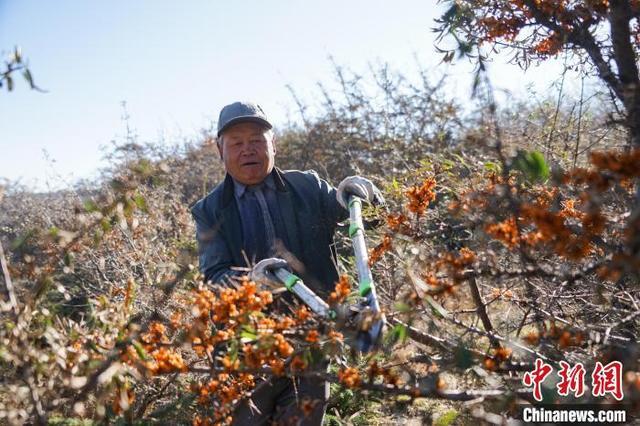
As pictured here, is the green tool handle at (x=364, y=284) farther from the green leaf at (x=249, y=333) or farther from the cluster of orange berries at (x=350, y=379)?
the green leaf at (x=249, y=333)

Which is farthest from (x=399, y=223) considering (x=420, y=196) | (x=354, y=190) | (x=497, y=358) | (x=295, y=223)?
(x=295, y=223)

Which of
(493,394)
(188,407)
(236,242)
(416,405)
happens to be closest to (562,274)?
(493,394)

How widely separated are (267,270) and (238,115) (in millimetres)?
1021

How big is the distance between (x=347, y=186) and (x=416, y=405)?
5.66 ft

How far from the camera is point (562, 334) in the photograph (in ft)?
5.32

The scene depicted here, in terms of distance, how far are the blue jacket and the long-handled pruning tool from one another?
2.25 ft

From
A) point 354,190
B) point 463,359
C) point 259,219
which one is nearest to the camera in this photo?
point 463,359

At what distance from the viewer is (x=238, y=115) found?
2.87 m

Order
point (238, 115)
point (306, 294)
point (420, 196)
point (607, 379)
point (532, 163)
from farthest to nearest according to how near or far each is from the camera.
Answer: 1. point (238, 115)
2. point (420, 196)
3. point (306, 294)
4. point (607, 379)
5. point (532, 163)

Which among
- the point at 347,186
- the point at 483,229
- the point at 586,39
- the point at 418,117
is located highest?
the point at 418,117

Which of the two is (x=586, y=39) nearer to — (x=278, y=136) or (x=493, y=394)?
(x=493, y=394)

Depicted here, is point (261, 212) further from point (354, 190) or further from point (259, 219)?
point (354, 190)

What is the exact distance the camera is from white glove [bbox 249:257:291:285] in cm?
207

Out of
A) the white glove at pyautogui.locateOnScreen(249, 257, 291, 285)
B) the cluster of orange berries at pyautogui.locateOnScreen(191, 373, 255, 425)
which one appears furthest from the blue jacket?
the cluster of orange berries at pyautogui.locateOnScreen(191, 373, 255, 425)
